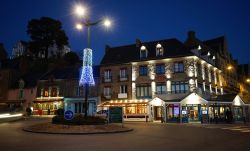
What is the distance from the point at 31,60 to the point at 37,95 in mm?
18156

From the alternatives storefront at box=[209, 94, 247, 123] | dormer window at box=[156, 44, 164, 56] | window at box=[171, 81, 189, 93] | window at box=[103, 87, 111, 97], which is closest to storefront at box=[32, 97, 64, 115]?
window at box=[103, 87, 111, 97]

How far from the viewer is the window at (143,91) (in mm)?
38344

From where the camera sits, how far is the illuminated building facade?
33656mm

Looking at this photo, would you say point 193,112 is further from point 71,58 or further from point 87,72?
point 71,58

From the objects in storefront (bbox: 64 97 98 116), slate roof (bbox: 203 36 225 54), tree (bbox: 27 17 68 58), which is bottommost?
storefront (bbox: 64 97 98 116)

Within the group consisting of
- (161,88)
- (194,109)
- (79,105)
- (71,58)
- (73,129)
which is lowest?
(73,129)

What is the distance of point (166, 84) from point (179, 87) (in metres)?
1.90

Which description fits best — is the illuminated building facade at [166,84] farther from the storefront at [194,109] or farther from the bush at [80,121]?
the bush at [80,121]

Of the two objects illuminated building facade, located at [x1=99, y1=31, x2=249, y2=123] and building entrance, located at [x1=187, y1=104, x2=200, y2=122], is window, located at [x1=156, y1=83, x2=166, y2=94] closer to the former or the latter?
illuminated building facade, located at [x1=99, y1=31, x2=249, y2=123]

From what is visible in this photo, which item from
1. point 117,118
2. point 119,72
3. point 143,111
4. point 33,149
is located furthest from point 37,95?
point 33,149

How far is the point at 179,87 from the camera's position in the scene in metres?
36.3

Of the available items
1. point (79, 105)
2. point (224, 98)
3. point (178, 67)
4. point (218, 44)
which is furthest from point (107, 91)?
point (218, 44)

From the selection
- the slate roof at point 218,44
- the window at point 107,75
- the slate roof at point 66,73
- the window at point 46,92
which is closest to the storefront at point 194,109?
the window at point 107,75

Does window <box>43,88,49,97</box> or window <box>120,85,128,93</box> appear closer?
window <box>120,85,128,93</box>
